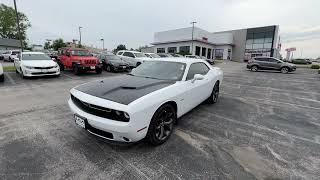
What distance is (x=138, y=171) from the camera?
2.64m

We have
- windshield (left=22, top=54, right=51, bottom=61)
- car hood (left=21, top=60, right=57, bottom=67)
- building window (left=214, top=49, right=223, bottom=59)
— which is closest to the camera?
car hood (left=21, top=60, right=57, bottom=67)

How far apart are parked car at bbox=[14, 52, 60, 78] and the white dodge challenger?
8132mm

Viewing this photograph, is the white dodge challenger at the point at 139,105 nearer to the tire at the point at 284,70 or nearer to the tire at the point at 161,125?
the tire at the point at 161,125

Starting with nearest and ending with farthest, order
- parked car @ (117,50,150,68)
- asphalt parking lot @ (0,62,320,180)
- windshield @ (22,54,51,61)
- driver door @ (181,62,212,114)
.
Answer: asphalt parking lot @ (0,62,320,180)
driver door @ (181,62,212,114)
windshield @ (22,54,51,61)
parked car @ (117,50,150,68)

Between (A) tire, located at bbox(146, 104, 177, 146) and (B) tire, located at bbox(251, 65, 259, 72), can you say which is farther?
(B) tire, located at bbox(251, 65, 259, 72)

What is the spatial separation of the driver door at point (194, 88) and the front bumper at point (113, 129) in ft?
4.65

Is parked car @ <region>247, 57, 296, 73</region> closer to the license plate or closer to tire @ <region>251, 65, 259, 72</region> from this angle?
tire @ <region>251, 65, 259, 72</region>

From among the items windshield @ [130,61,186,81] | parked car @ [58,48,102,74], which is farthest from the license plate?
parked car @ [58,48,102,74]

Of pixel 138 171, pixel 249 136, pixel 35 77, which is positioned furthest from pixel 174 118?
pixel 35 77

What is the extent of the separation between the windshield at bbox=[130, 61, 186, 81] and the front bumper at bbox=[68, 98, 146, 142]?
161cm

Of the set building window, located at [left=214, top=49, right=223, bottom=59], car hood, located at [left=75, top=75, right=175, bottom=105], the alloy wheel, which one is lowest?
the alloy wheel

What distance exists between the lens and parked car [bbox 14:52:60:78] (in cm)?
989

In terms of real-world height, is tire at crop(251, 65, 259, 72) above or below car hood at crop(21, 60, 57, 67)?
below

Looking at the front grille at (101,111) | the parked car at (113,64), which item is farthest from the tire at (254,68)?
the front grille at (101,111)
